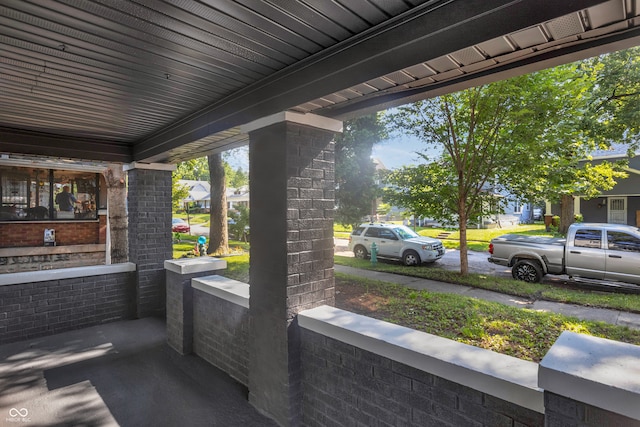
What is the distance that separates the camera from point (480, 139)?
784cm

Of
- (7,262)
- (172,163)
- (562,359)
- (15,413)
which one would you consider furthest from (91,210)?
(562,359)

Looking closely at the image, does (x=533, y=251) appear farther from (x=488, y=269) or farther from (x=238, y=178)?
(x=238, y=178)

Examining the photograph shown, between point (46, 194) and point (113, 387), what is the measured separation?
883 cm

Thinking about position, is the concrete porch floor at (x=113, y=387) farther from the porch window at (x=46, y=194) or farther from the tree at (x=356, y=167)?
the tree at (x=356, y=167)

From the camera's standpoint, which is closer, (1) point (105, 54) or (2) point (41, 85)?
(1) point (105, 54)

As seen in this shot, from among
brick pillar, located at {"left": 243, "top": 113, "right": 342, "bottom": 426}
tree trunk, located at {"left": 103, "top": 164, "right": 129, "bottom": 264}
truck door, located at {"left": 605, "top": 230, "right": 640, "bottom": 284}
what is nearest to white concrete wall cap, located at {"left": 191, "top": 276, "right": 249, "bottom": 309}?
brick pillar, located at {"left": 243, "top": 113, "right": 342, "bottom": 426}

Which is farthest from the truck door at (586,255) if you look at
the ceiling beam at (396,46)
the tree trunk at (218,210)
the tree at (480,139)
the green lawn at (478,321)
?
the tree trunk at (218,210)

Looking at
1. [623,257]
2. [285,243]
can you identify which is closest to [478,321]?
[285,243]

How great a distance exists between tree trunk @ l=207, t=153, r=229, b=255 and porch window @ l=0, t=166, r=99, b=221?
3.57m

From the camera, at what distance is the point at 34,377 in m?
3.65

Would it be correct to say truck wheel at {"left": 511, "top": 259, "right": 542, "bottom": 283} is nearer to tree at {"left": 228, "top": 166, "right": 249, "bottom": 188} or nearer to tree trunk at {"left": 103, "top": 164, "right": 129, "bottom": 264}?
tree trunk at {"left": 103, "top": 164, "right": 129, "bottom": 264}

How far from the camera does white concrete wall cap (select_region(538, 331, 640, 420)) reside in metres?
1.27

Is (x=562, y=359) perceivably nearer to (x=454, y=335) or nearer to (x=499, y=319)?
(x=454, y=335)

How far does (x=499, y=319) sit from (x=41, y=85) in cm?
639
